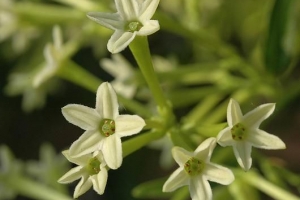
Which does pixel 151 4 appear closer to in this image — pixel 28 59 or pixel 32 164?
pixel 32 164

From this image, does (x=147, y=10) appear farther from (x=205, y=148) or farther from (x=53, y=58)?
(x=53, y=58)

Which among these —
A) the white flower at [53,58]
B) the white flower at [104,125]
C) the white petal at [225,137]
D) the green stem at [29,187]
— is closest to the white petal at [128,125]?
the white flower at [104,125]

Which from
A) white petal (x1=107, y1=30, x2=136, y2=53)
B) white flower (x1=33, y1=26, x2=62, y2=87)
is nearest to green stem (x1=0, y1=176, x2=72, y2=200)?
white flower (x1=33, y1=26, x2=62, y2=87)

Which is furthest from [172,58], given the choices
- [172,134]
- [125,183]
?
[172,134]

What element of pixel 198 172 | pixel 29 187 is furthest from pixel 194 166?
pixel 29 187

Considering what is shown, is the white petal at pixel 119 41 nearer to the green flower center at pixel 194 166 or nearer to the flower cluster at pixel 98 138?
the flower cluster at pixel 98 138

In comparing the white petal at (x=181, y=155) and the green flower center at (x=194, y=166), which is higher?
the white petal at (x=181, y=155)
